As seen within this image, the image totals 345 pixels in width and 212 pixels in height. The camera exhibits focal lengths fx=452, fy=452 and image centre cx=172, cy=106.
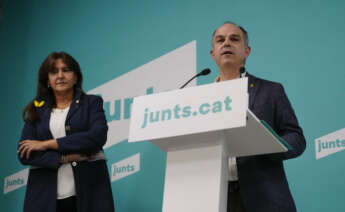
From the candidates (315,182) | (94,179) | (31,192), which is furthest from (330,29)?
(31,192)

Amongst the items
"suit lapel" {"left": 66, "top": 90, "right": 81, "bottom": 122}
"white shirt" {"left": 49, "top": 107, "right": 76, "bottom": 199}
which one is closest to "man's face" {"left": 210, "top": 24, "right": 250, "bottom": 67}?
"suit lapel" {"left": 66, "top": 90, "right": 81, "bottom": 122}

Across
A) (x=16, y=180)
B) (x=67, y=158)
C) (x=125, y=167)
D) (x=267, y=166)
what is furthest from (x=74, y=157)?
(x=16, y=180)

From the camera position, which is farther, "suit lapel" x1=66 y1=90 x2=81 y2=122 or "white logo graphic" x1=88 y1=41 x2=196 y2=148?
"white logo graphic" x1=88 y1=41 x2=196 y2=148

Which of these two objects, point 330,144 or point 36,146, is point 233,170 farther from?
point 36,146

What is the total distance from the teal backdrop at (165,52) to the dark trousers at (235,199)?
2.98 feet

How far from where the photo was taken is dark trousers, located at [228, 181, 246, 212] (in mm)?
1933

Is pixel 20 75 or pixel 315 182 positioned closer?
pixel 315 182

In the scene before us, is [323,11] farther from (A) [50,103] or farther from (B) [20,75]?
(B) [20,75]

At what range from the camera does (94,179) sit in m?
2.52

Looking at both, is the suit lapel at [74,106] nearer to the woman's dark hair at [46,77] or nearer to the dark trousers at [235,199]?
the woman's dark hair at [46,77]

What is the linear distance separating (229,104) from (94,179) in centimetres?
129

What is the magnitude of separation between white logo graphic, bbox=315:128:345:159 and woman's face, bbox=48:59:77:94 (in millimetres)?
1544

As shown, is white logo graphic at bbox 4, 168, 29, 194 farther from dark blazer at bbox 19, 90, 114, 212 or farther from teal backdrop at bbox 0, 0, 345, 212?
dark blazer at bbox 19, 90, 114, 212

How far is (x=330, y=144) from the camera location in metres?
2.67
